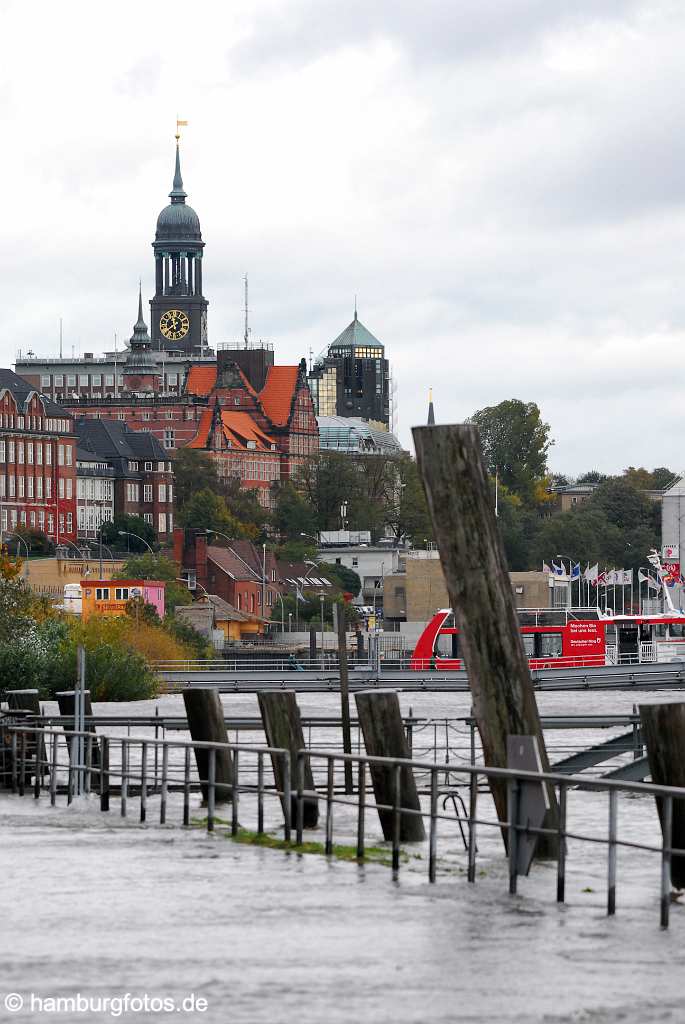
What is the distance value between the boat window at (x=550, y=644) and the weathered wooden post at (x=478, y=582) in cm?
8107

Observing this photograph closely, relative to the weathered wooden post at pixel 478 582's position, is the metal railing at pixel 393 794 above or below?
below

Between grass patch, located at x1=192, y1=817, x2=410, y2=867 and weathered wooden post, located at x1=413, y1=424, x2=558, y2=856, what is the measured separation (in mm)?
1620

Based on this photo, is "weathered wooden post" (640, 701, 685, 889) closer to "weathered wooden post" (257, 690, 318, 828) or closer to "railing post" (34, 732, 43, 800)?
"weathered wooden post" (257, 690, 318, 828)

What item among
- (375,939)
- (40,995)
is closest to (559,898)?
(375,939)

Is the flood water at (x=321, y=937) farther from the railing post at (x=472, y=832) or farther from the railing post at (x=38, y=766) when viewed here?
the railing post at (x=38, y=766)

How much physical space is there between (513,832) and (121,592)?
127 meters

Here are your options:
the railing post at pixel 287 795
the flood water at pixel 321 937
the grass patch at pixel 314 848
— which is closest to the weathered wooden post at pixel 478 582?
the flood water at pixel 321 937

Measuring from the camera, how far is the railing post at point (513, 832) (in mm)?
16266

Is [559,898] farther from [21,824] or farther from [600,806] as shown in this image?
[600,806]

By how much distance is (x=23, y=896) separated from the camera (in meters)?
16.3

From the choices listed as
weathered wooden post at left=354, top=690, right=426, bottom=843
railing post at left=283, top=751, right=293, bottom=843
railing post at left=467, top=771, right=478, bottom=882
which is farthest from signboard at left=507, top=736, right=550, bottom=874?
railing post at left=283, top=751, right=293, bottom=843

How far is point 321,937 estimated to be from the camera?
1405cm

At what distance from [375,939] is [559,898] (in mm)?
2172

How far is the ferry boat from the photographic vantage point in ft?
315
